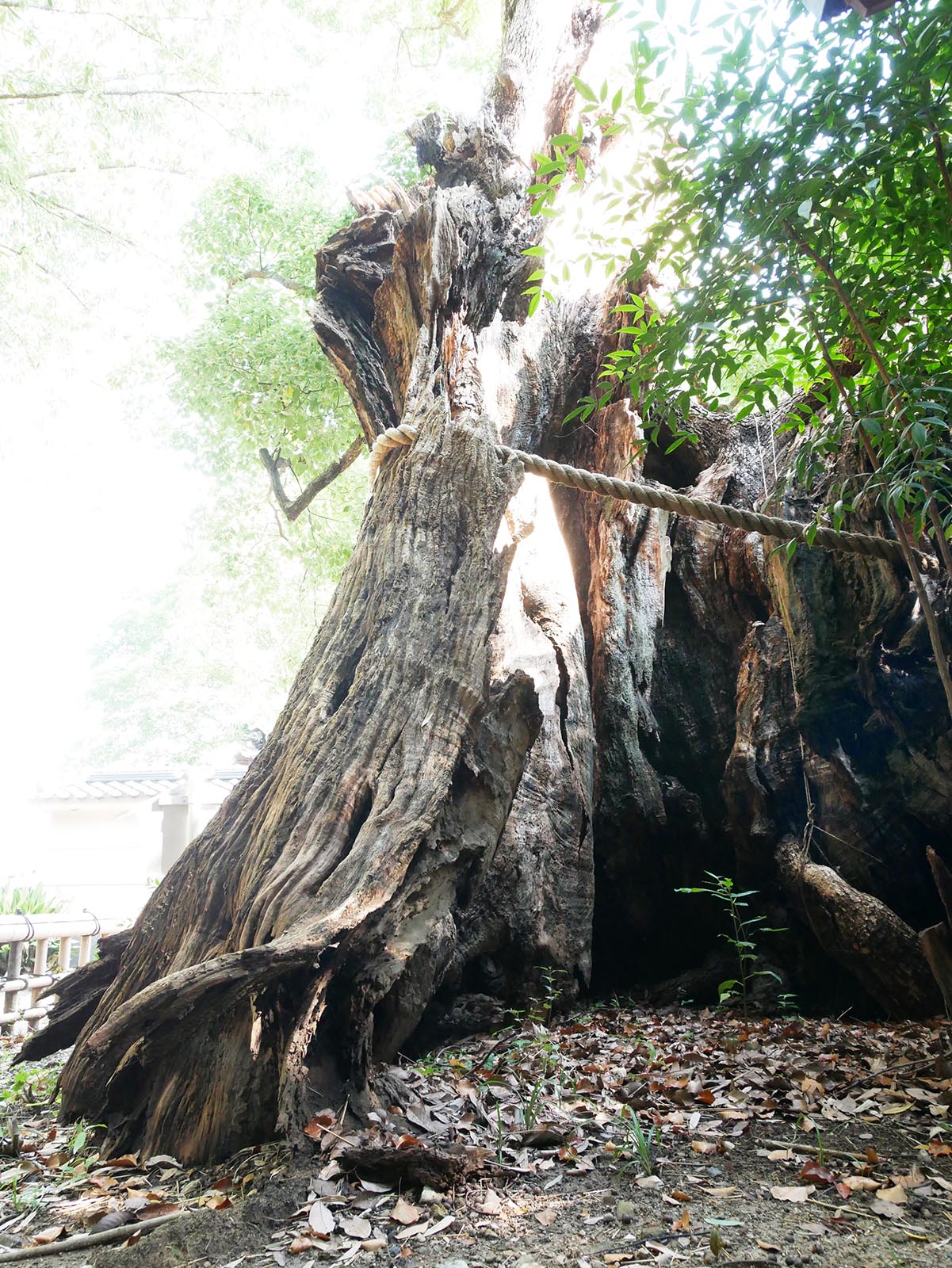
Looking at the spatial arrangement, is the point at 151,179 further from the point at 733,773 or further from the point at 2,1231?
the point at 2,1231

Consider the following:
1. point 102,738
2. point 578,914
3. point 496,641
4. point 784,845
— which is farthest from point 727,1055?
point 102,738

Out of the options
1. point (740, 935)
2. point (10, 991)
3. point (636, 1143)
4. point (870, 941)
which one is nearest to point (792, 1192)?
point (636, 1143)

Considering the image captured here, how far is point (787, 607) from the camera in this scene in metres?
3.49

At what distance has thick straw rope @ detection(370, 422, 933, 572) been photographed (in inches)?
100

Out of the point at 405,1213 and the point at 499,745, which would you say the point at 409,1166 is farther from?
the point at 499,745

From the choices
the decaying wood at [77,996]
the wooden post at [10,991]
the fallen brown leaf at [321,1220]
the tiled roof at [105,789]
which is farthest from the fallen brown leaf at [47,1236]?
the tiled roof at [105,789]

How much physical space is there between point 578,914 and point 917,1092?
4.35ft

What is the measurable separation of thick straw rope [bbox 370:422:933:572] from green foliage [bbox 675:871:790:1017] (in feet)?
4.34

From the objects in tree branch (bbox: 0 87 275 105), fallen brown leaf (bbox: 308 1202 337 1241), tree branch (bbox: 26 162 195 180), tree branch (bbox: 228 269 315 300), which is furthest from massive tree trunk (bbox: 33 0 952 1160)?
tree branch (bbox: 26 162 195 180)

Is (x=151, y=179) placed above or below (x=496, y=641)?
above

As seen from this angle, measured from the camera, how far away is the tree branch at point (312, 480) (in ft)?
24.9

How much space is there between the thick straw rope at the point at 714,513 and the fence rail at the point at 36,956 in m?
3.53

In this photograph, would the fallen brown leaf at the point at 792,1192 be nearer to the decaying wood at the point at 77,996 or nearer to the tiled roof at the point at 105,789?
the decaying wood at the point at 77,996

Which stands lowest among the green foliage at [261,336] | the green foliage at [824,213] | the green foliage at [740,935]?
the green foliage at [740,935]
